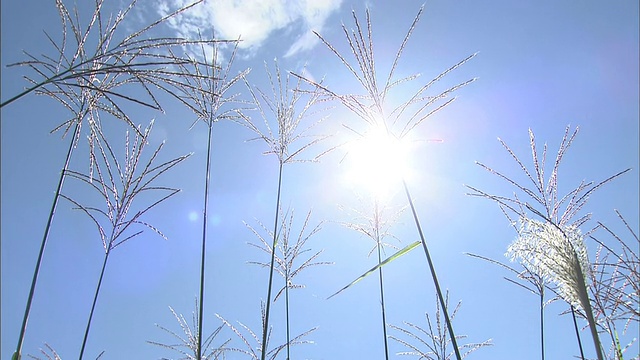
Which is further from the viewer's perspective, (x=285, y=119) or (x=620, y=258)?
(x=285, y=119)

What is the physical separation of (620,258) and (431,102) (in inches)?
49.6

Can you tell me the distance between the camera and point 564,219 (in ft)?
10.0

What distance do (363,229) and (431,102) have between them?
3.35 metres

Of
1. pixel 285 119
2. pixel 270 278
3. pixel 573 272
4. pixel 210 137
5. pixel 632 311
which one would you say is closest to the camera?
pixel 573 272

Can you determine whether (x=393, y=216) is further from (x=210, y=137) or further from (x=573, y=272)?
(x=573, y=272)

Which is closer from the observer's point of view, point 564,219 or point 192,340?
point 564,219

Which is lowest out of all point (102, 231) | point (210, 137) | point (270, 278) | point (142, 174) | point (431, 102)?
point (270, 278)

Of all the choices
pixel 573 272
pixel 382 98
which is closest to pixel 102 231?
pixel 382 98

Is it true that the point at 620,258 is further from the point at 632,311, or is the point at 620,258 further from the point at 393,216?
the point at 393,216

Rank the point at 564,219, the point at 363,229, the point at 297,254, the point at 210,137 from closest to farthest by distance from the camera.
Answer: the point at 564,219
the point at 210,137
the point at 297,254
the point at 363,229

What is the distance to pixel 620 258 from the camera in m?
2.49

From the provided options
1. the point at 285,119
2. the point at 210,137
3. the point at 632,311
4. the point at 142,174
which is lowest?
the point at 632,311

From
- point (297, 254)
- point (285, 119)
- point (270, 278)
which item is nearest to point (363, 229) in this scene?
point (297, 254)

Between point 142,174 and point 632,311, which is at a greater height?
point 142,174
